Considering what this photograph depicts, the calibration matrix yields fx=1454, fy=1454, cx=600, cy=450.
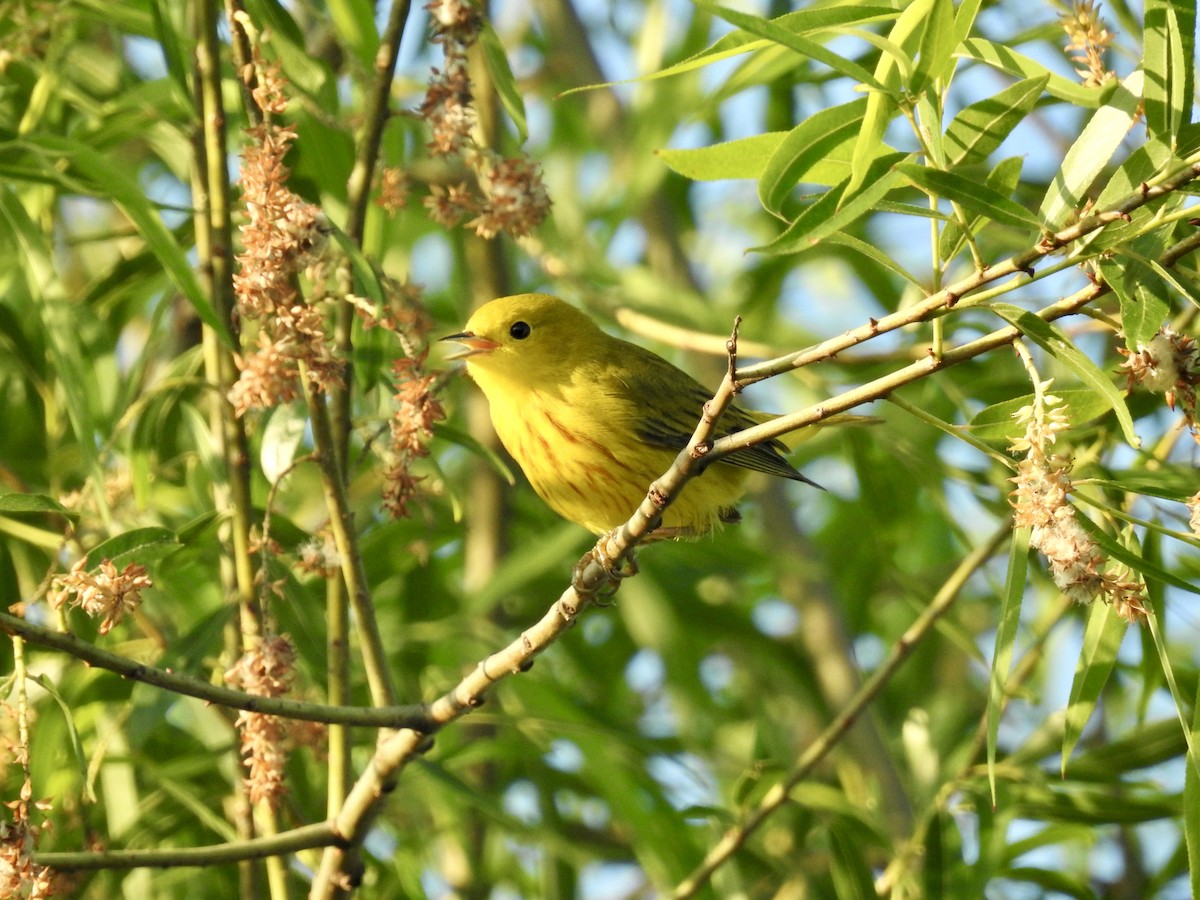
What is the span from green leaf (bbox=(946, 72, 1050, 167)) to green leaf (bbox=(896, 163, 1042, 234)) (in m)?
0.14

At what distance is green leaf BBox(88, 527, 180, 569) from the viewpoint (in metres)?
2.46

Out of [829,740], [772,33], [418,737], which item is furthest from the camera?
[829,740]

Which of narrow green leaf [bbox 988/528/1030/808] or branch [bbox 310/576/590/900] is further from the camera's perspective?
branch [bbox 310/576/590/900]

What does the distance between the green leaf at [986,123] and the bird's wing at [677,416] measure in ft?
6.32

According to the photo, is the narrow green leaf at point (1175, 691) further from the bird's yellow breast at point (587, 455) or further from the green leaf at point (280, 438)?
the bird's yellow breast at point (587, 455)

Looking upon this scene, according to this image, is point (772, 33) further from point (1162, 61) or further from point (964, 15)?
point (1162, 61)

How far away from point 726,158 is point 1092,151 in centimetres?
60

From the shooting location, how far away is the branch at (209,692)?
2.02 m

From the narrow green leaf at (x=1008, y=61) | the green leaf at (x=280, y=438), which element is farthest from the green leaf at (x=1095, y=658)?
the green leaf at (x=280, y=438)

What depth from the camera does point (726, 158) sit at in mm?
2352

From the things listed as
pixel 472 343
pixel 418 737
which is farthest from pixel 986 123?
pixel 472 343

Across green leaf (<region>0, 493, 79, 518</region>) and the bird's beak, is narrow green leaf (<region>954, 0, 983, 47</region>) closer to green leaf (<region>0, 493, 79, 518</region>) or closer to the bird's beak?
green leaf (<region>0, 493, 79, 518</region>)

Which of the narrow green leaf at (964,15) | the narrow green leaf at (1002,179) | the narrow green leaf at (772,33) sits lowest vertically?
the narrow green leaf at (1002,179)

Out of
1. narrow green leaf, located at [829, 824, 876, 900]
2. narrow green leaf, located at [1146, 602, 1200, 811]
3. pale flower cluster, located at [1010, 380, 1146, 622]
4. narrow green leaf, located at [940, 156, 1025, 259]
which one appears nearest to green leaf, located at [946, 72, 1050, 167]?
narrow green leaf, located at [940, 156, 1025, 259]
